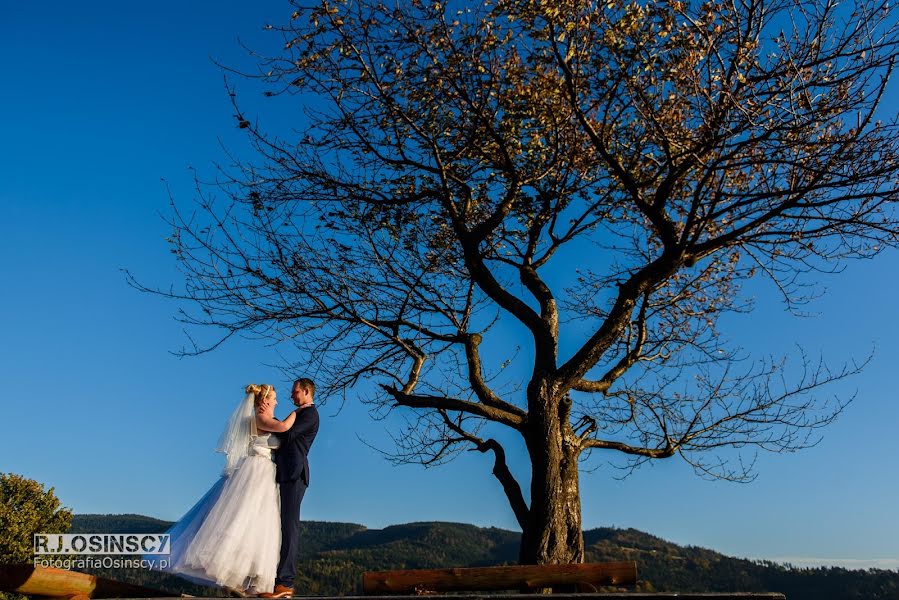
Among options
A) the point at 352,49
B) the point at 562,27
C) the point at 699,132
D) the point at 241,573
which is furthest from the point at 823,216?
the point at 241,573

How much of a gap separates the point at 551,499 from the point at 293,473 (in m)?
4.80

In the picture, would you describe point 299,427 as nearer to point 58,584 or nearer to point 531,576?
point 58,584

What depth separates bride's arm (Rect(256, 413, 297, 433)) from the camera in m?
10.1

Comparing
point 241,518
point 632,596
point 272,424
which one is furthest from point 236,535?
point 632,596

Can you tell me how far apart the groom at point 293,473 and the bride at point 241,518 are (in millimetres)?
94

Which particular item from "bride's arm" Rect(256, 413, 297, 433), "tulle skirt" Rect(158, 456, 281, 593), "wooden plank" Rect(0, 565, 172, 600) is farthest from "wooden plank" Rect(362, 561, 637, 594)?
"wooden plank" Rect(0, 565, 172, 600)

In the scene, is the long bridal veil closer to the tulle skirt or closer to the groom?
the tulle skirt

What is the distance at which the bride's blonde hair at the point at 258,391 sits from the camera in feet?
34.0

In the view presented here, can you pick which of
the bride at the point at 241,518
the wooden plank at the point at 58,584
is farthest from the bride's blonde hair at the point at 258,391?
the wooden plank at the point at 58,584

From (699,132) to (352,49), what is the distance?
19.8 feet

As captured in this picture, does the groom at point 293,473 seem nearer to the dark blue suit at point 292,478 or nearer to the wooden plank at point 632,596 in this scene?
the dark blue suit at point 292,478

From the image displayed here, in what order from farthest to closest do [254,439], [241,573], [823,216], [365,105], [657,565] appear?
[657,565] < [365,105] < [823,216] < [254,439] < [241,573]

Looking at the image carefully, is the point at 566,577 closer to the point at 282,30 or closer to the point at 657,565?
the point at 282,30

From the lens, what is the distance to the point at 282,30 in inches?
527
